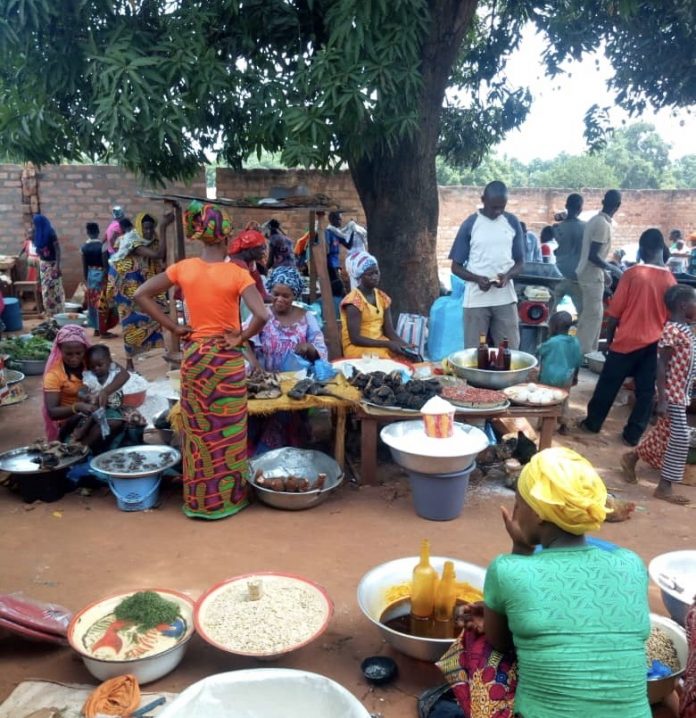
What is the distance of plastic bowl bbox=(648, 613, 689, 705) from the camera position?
8.41 feet

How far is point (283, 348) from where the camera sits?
5.31m

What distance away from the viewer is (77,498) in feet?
15.4

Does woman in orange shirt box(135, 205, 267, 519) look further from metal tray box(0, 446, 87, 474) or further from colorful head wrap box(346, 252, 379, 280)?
colorful head wrap box(346, 252, 379, 280)

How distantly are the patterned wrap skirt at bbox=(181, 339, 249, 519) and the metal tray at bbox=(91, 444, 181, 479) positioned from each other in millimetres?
278

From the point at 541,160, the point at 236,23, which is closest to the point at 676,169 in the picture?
the point at 541,160

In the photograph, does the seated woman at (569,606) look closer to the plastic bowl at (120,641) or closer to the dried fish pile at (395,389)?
the plastic bowl at (120,641)

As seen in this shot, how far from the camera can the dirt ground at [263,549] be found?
2.99 m

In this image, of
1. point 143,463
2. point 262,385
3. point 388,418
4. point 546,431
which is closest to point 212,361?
point 262,385

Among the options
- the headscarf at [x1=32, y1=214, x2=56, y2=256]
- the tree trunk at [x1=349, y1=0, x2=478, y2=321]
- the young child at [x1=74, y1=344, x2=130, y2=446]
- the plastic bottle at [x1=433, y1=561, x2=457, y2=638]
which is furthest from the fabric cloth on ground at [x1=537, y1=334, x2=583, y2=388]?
the headscarf at [x1=32, y1=214, x2=56, y2=256]

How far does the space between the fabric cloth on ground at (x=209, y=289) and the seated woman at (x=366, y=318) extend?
1655 mm

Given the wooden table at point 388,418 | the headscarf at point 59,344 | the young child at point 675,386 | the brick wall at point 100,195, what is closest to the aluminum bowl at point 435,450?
the wooden table at point 388,418

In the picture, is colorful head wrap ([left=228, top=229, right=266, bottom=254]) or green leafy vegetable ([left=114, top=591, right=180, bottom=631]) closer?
green leafy vegetable ([left=114, top=591, right=180, bottom=631])

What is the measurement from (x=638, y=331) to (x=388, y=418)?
97.3 inches

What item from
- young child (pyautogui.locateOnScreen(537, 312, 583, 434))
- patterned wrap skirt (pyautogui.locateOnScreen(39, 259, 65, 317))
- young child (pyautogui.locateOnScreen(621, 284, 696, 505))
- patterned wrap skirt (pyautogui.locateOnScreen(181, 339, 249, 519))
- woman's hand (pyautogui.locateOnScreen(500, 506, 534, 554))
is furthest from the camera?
patterned wrap skirt (pyautogui.locateOnScreen(39, 259, 65, 317))
